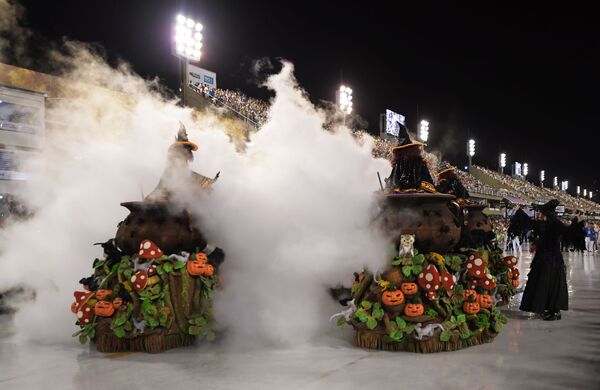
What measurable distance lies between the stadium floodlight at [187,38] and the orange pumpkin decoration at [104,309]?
957 cm

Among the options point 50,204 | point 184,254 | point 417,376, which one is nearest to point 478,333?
point 417,376

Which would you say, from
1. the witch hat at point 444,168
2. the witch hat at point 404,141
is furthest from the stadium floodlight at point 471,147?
the witch hat at point 404,141

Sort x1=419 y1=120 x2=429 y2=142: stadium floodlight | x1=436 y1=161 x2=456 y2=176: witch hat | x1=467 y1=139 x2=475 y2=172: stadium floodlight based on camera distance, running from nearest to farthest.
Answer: x1=436 y1=161 x2=456 y2=176: witch hat, x1=419 y1=120 x2=429 y2=142: stadium floodlight, x1=467 y1=139 x2=475 y2=172: stadium floodlight

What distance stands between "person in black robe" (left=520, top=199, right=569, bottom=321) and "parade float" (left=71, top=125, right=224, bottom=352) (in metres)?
4.73

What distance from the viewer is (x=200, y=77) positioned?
68.7 ft

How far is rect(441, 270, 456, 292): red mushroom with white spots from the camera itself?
18.2ft

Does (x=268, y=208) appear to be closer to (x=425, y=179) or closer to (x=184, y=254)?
(x=184, y=254)

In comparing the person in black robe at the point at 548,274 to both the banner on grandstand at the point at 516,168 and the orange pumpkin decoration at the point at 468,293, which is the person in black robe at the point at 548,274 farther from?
the banner on grandstand at the point at 516,168

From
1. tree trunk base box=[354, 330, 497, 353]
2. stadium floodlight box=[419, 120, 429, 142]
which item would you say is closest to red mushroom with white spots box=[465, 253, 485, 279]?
tree trunk base box=[354, 330, 497, 353]

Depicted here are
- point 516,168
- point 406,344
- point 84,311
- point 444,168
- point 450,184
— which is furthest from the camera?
point 516,168

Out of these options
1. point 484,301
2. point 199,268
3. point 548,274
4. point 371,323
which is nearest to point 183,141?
point 199,268

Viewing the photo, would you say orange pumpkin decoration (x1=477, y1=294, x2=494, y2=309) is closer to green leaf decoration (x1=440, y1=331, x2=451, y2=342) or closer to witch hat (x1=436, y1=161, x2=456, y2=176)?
green leaf decoration (x1=440, y1=331, x2=451, y2=342)

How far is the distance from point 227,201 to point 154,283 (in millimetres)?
1301

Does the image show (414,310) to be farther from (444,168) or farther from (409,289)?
(444,168)
